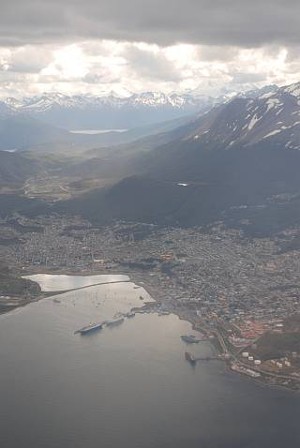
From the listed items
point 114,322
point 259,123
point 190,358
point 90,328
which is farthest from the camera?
point 259,123

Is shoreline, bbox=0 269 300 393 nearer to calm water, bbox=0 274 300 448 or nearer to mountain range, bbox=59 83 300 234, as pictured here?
calm water, bbox=0 274 300 448

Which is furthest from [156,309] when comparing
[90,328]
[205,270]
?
[205,270]

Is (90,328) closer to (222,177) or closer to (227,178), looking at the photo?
(227,178)

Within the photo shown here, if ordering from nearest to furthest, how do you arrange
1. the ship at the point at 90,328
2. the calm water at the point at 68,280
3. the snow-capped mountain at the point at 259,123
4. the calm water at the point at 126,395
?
1. the calm water at the point at 126,395
2. the ship at the point at 90,328
3. the calm water at the point at 68,280
4. the snow-capped mountain at the point at 259,123

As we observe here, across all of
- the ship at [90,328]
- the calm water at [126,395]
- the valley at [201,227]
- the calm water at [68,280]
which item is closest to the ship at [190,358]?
the calm water at [126,395]

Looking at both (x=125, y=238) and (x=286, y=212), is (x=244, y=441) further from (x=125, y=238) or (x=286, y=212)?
(x=286, y=212)

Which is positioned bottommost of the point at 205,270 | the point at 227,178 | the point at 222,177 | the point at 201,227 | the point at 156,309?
the point at 156,309

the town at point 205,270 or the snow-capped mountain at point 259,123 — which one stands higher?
the snow-capped mountain at point 259,123

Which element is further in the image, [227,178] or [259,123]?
[259,123]

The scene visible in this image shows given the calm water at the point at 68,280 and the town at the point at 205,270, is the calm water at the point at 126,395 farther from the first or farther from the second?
the calm water at the point at 68,280
